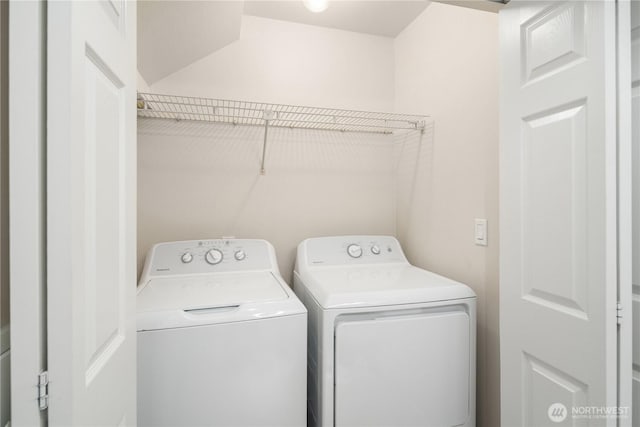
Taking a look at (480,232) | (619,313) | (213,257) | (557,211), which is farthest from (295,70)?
(619,313)

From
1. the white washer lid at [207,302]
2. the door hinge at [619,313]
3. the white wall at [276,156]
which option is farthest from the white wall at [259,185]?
the door hinge at [619,313]

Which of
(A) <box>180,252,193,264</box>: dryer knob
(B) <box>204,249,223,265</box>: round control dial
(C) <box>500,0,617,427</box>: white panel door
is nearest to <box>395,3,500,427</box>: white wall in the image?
(C) <box>500,0,617,427</box>: white panel door

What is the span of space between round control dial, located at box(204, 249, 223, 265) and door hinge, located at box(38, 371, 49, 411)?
122 centimetres

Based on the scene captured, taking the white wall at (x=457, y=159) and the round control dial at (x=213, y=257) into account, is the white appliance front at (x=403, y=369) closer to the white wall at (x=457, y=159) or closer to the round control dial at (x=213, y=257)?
the white wall at (x=457, y=159)

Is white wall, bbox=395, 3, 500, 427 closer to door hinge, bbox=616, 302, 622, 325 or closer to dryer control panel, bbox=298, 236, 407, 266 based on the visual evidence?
dryer control panel, bbox=298, 236, 407, 266

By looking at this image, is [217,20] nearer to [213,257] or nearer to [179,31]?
[179,31]

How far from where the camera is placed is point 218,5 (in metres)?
1.48

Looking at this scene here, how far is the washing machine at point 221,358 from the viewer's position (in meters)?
1.14

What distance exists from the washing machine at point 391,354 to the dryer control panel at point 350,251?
0.40 meters

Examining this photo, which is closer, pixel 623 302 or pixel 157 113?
pixel 623 302

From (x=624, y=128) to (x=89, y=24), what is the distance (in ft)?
4.22

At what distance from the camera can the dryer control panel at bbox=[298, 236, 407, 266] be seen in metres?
1.94

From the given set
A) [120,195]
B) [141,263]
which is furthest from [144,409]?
[141,263]

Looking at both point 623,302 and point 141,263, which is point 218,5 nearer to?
point 141,263
